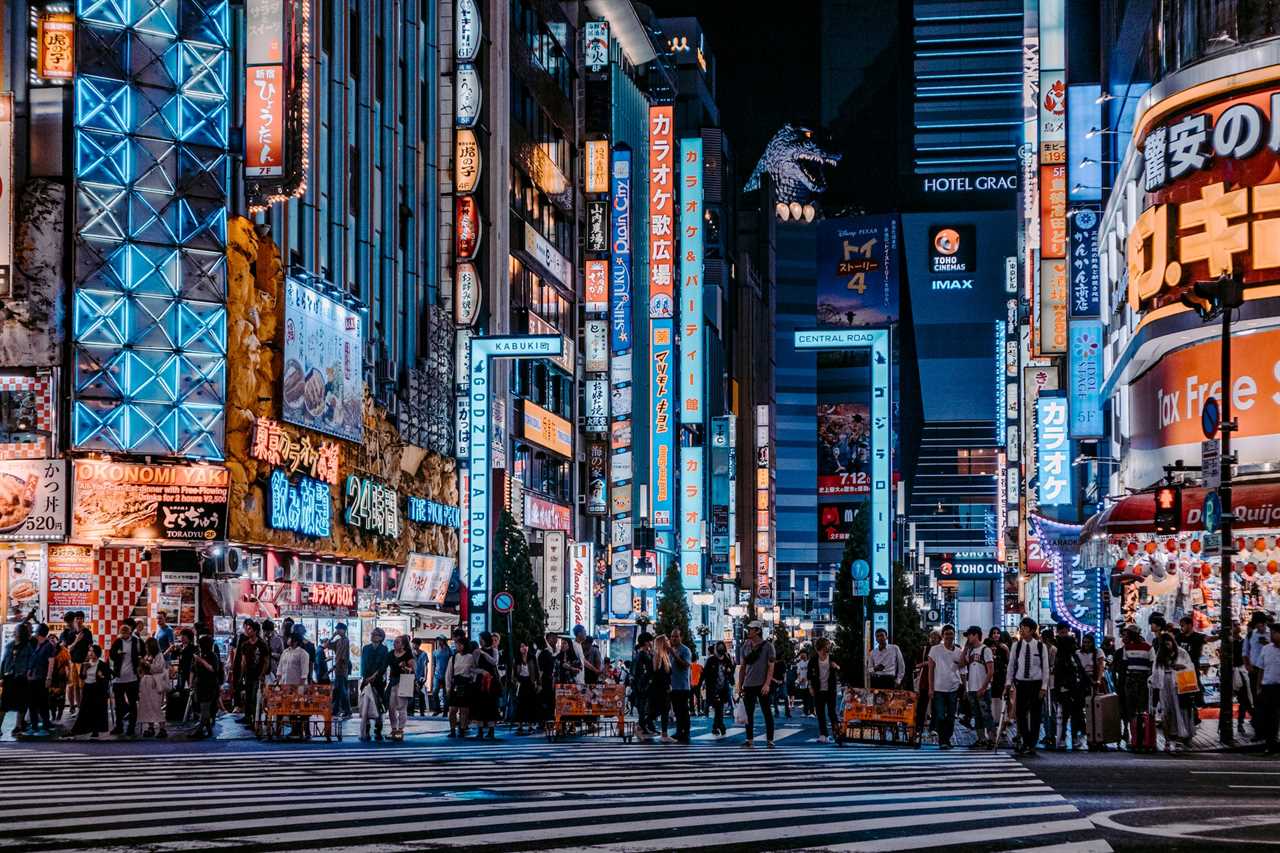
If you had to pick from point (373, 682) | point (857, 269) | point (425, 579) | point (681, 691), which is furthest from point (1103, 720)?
point (857, 269)

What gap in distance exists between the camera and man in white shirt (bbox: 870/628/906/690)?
29.1m

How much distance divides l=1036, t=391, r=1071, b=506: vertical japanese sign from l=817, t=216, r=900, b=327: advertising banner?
104077mm

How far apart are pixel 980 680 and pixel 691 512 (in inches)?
2586

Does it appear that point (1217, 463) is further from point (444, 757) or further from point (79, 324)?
point (79, 324)

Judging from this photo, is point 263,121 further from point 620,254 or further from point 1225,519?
point 620,254

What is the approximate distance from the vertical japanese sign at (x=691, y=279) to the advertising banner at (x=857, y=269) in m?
69.8

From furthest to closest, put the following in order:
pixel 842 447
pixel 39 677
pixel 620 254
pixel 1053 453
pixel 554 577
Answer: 1. pixel 842 447
2. pixel 620 254
3. pixel 554 577
4. pixel 1053 453
5. pixel 39 677

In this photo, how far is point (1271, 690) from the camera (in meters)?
25.2

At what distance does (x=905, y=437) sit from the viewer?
596 ft

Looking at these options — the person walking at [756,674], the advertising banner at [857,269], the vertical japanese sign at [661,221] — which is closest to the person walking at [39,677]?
the person walking at [756,674]

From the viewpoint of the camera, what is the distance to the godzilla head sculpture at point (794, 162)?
17925cm

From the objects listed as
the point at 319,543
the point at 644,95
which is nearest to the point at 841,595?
the point at 319,543

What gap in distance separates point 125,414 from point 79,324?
208cm

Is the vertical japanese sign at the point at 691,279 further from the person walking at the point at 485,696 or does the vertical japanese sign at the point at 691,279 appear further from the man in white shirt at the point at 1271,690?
the man in white shirt at the point at 1271,690
